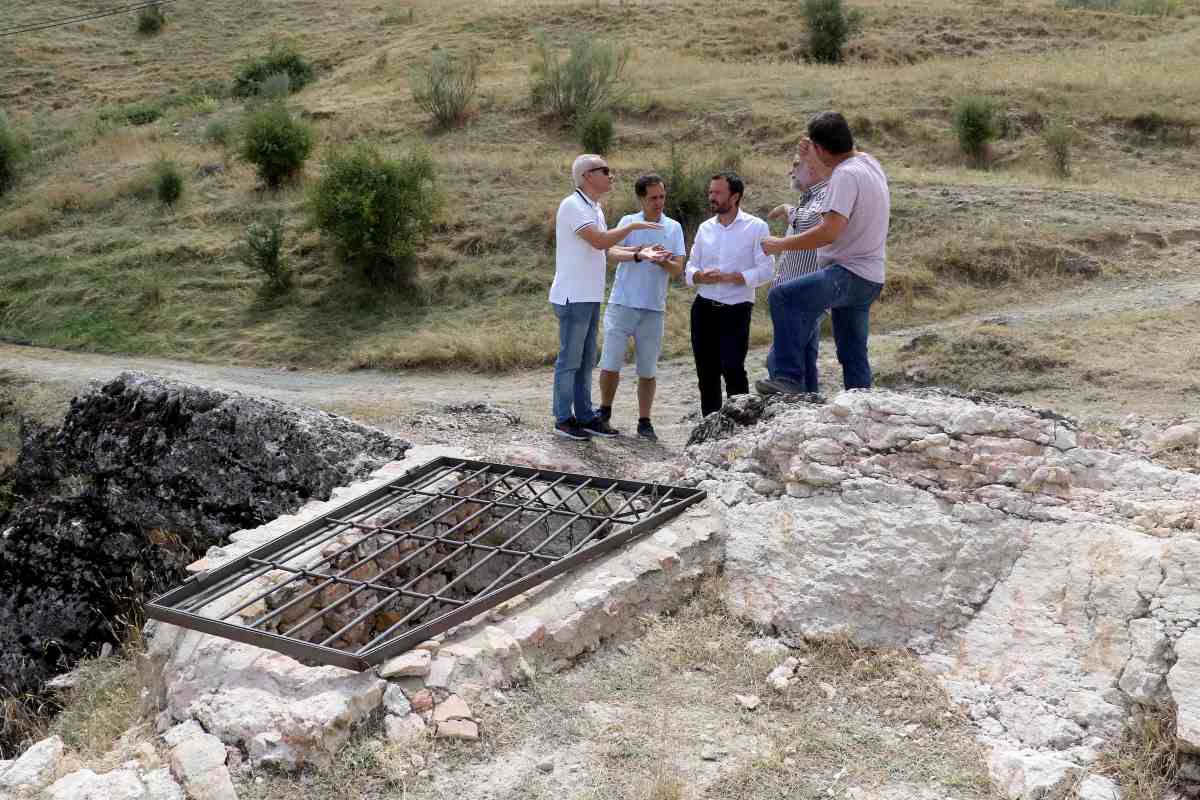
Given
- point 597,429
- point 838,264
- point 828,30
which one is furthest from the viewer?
point 828,30

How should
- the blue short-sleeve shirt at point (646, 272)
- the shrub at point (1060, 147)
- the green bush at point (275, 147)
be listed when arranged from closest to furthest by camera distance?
the blue short-sleeve shirt at point (646, 272) < the shrub at point (1060, 147) < the green bush at point (275, 147)

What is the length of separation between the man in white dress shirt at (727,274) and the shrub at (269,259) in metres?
11.0

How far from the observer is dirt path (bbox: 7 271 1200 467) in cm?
703

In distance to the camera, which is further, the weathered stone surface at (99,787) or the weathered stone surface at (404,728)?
the weathered stone surface at (404,728)

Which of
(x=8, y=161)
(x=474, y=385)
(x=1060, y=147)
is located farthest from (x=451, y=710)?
(x=8, y=161)

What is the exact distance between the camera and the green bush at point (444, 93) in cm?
2258

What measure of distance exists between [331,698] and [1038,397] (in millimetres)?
6627

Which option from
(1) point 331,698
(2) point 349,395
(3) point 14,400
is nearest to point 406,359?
(2) point 349,395

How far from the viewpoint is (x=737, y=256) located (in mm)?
6324

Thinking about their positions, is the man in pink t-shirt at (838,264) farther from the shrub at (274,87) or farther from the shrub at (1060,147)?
the shrub at (274,87)

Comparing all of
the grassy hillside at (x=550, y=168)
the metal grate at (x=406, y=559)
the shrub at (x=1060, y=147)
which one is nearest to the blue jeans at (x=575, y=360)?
the metal grate at (x=406, y=559)

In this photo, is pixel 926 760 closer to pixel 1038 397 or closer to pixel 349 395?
pixel 1038 397

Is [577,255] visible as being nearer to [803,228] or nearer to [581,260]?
[581,260]

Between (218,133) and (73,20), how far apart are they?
62.1ft
